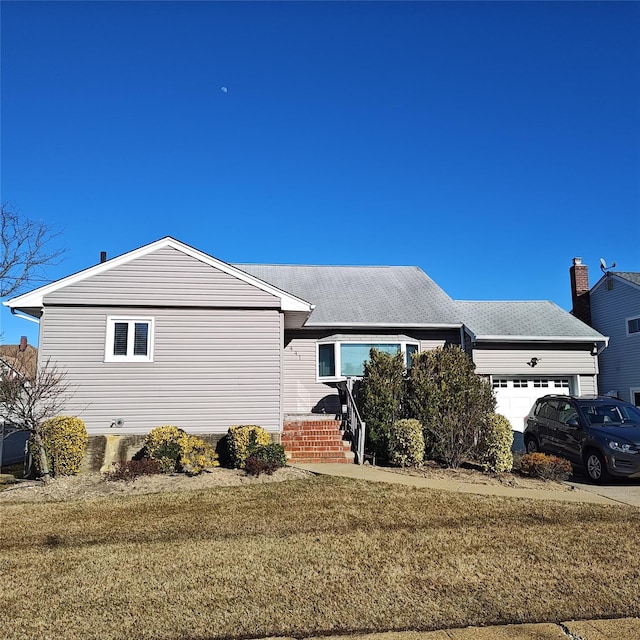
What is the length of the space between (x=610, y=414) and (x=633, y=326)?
10.0m

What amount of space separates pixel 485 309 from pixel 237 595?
49.9 ft

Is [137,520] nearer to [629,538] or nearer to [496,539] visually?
[496,539]

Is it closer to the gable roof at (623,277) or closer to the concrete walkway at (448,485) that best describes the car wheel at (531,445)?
the concrete walkway at (448,485)

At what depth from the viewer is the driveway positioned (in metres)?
8.70

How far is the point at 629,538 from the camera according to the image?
6383mm

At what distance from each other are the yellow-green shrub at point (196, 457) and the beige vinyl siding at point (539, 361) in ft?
29.2

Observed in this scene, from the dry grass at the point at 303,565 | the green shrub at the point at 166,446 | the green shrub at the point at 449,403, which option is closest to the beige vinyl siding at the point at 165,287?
the green shrub at the point at 166,446

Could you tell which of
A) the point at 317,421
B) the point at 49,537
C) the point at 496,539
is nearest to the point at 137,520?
the point at 49,537

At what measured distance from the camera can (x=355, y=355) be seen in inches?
605

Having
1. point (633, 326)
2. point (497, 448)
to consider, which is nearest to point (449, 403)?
point (497, 448)

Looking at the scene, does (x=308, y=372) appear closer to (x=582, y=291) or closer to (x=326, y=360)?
(x=326, y=360)

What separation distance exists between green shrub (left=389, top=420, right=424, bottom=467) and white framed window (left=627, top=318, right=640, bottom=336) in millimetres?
12772

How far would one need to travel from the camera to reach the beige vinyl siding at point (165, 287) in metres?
11.7

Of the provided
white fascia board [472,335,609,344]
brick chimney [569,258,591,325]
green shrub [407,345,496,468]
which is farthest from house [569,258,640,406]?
green shrub [407,345,496,468]
